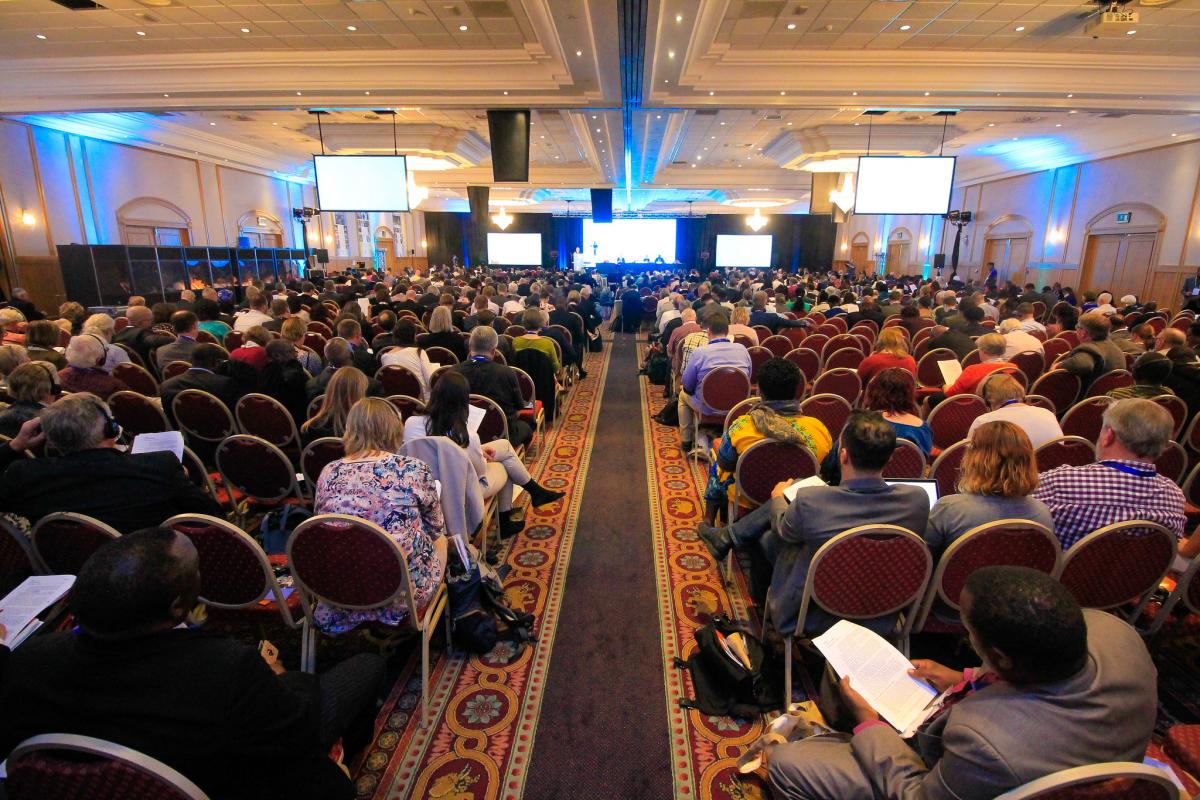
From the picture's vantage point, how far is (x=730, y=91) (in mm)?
8570

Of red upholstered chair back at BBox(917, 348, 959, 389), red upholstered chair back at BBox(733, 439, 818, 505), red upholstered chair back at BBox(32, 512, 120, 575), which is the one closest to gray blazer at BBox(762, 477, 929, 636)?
red upholstered chair back at BBox(733, 439, 818, 505)

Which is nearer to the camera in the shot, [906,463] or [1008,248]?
[906,463]

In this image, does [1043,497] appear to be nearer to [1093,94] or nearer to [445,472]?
[445,472]

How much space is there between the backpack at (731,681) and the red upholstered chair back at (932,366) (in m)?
4.14

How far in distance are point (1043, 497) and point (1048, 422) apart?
1.11 metres

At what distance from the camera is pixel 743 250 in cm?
2814

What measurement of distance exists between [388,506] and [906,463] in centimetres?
246

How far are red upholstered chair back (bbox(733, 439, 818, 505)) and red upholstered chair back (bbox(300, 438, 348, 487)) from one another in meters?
2.04

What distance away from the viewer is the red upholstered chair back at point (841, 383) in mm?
4801

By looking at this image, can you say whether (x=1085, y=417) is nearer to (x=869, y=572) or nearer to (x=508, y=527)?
(x=869, y=572)

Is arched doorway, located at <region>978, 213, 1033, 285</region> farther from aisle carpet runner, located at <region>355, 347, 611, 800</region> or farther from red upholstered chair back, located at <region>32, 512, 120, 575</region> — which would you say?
red upholstered chair back, located at <region>32, 512, 120, 575</region>

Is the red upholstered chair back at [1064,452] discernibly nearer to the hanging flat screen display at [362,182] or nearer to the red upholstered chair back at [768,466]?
the red upholstered chair back at [768,466]

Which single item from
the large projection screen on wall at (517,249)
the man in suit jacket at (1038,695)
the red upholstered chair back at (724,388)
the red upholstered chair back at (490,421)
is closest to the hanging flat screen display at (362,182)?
the red upholstered chair back at (724,388)

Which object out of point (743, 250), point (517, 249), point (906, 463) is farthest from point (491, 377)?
point (517, 249)
